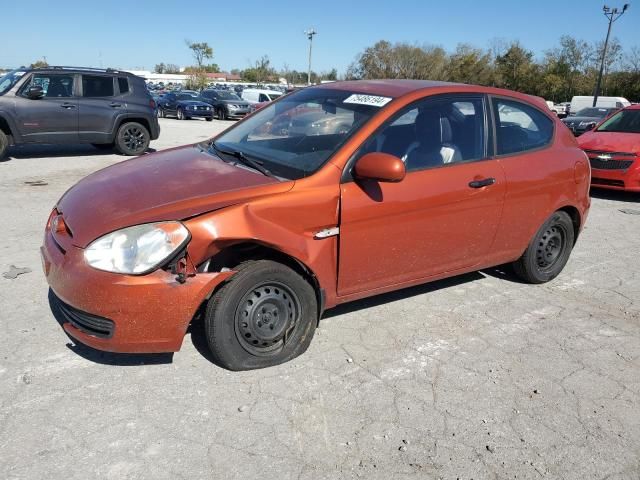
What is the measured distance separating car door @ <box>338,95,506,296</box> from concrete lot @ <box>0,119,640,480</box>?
18.5 inches

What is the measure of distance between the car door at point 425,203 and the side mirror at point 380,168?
4.5 inches

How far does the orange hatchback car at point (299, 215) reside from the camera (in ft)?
9.21

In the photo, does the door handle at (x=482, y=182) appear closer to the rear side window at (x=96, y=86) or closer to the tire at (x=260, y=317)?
the tire at (x=260, y=317)

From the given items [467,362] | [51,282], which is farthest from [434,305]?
[51,282]

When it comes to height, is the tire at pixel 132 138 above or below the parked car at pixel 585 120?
below

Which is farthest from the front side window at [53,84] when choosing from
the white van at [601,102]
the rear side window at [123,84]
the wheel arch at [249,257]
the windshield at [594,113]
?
the white van at [601,102]

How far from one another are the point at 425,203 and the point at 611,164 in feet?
20.9

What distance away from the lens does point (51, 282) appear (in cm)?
308

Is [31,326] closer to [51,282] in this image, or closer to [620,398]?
[51,282]

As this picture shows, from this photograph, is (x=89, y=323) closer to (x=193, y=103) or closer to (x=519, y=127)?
(x=519, y=127)

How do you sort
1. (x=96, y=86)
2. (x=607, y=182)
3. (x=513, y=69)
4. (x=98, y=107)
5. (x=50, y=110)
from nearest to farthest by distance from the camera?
(x=607, y=182)
(x=50, y=110)
(x=98, y=107)
(x=96, y=86)
(x=513, y=69)

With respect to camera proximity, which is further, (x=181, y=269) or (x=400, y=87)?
(x=400, y=87)

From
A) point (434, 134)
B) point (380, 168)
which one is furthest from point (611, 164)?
point (380, 168)

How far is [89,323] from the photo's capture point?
288cm
